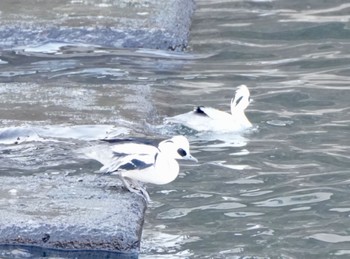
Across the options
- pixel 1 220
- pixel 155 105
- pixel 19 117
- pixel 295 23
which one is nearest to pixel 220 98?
pixel 155 105

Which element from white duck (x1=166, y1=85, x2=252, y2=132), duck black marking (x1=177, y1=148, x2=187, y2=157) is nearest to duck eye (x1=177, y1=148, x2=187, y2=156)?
duck black marking (x1=177, y1=148, x2=187, y2=157)

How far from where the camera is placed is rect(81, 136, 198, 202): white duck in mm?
5473

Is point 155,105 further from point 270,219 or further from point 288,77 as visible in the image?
point 270,219

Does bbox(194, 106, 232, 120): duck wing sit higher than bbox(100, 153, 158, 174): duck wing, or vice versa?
bbox(194, 106, 232, 120): duck wing

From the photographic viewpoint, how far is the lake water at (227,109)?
17.9 ft

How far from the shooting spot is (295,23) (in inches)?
402

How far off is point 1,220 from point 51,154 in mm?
1455

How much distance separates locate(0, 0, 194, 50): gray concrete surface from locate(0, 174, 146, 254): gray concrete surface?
3678 millimetres

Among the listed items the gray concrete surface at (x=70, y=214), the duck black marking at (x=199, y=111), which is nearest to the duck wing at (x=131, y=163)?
the gray concrete surface at (x=70, y=214)

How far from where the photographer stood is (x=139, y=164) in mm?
5465

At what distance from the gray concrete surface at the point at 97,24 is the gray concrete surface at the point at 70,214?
3678mm

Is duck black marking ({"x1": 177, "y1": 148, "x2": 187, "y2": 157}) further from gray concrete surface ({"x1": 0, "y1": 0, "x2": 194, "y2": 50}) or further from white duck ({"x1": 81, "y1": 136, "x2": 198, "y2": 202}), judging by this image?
gray concrete surface ({"x1": 0, "y1": 0, "x2": 194, "y2": 50})

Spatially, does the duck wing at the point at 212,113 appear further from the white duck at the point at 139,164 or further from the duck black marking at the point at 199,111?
the white duck at the point at 139,164

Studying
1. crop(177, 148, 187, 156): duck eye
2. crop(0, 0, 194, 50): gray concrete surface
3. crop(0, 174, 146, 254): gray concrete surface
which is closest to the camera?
crop(0, 174, 146, 254): gray concrete surface
